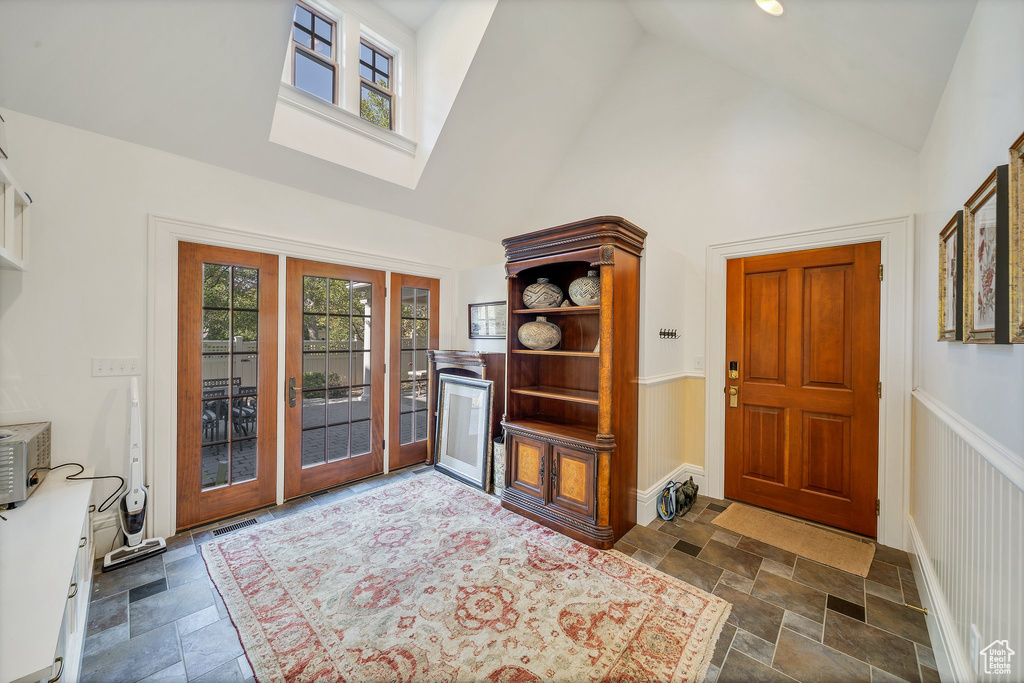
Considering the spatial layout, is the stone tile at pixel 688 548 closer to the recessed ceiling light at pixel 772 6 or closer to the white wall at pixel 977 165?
the white wall at pixel 977 165

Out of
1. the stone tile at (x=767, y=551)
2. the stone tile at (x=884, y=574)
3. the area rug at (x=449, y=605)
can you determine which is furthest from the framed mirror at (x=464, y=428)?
the stone tile at (x=884, y=574)

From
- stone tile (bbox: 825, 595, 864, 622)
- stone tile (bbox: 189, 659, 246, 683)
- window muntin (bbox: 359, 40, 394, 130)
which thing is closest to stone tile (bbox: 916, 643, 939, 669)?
stone tile (bbox: 825, 595, 864, 622)

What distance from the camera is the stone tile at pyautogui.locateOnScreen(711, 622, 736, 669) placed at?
5.37 ft

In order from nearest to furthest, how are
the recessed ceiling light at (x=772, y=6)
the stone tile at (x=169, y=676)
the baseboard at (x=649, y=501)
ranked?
the stone tile at (x=169, y=676), the recessed ceiling light at (x=772, y=6), the baseboard at (x=649, y=501)

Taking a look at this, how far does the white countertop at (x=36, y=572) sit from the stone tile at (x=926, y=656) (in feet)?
9.72

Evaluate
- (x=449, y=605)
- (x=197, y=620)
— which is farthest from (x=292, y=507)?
(x=449, y=605)

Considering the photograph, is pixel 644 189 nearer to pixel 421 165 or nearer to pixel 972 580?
pixel 421 165

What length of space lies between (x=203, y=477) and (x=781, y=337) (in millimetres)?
4394

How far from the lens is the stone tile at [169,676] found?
1.51 metres

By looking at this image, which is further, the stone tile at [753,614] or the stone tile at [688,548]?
the stone tile at [688,548]

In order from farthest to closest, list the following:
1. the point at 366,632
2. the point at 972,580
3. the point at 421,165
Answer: the point at 421,165 → the point at 366,632 → the point at 972,580

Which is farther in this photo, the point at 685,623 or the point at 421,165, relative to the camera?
the point at 421,165

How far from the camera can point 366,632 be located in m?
1.77

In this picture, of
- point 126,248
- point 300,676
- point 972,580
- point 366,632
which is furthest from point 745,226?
point 126,248
